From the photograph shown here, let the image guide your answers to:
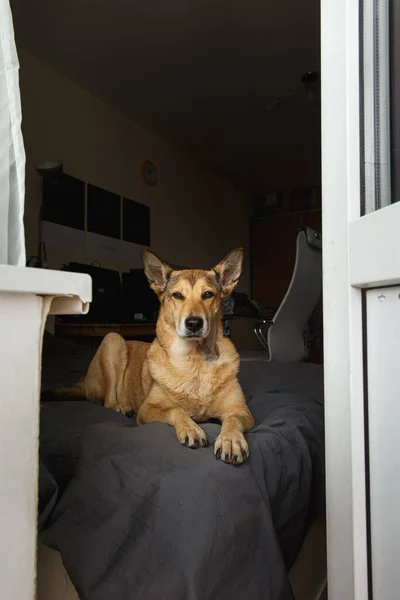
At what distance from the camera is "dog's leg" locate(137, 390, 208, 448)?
990mm

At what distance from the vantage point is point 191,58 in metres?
3.35

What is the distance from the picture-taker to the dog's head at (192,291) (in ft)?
4.70

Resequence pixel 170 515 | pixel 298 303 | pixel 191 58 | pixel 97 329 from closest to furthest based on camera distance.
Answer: pixel 170 515
pixel 298 303
pixel 97 329
pixel 191 58

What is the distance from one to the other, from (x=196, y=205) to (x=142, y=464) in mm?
4916

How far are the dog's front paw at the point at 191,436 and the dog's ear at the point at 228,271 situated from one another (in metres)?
0.72

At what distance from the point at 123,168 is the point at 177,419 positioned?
360cm

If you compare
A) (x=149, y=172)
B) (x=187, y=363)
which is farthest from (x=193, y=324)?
(x=149, y=172)

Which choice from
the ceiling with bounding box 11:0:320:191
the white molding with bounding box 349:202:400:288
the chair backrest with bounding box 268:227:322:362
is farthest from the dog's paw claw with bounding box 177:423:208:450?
the ceiling with bounding box 11:0:320:191

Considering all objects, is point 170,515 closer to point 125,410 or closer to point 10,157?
point 10,157

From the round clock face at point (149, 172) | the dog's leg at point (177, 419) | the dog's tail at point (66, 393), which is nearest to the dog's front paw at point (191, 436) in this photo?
the dog's leg at point (177, 419)

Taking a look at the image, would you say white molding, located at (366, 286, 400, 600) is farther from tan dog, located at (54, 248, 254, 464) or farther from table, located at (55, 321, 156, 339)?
table, located at (55, 321, 156, 339)

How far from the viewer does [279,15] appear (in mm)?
2844

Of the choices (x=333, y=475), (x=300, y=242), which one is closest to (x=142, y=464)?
(x=333, y=475)

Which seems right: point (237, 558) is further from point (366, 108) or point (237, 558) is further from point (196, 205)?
point (196, 205)
